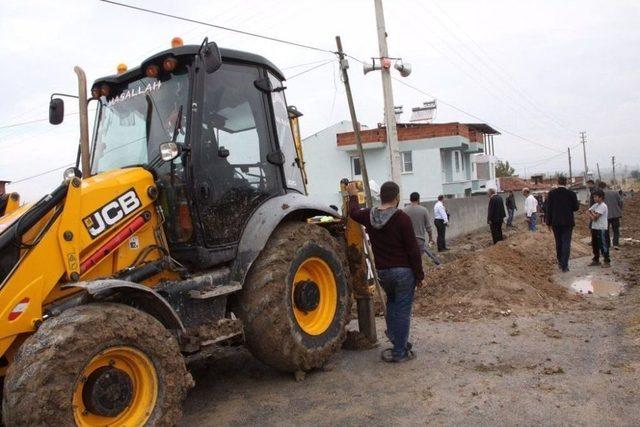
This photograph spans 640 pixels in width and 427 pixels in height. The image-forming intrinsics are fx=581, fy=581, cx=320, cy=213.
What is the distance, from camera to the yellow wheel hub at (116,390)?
11.9ft

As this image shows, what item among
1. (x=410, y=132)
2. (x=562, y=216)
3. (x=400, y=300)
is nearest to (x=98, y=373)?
(x=400, y=300)

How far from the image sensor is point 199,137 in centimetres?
478

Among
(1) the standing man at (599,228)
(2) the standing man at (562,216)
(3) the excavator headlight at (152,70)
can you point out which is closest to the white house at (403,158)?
(1) the standing man at (599,228)

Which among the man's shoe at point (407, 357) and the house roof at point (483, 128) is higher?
the house roof at point (483, 128)

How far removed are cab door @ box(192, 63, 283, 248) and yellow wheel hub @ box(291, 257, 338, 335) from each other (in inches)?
30.9

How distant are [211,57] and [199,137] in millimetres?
685

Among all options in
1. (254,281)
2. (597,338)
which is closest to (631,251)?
(597,338)

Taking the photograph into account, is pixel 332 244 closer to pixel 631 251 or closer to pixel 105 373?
pixel 105 373

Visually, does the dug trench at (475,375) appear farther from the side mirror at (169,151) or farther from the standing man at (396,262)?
the side mirror at (169,151)

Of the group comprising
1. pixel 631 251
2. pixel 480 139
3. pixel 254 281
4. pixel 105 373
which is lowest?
pixel 631 251

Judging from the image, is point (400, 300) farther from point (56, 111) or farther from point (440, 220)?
point (440, 220)

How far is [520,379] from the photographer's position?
4984 mm

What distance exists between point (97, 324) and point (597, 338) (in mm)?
4977

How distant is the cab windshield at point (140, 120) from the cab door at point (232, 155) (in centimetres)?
22
